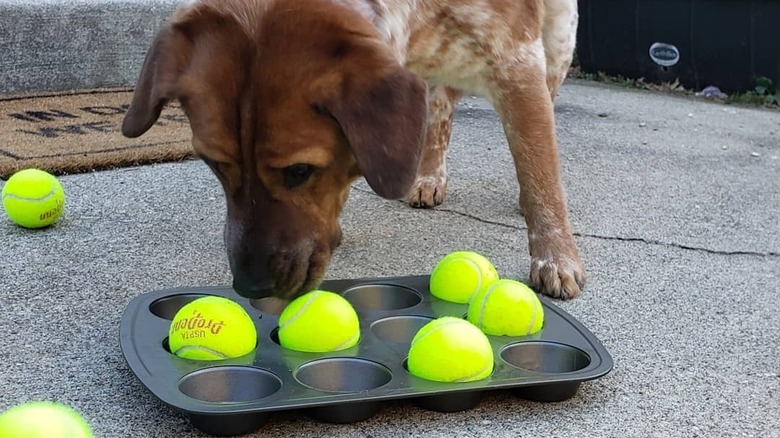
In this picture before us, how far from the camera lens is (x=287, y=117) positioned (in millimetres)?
2006

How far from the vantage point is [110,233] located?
3.11 m

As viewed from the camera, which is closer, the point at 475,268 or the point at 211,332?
the point at 211,332

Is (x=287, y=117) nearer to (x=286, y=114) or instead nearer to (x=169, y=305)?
(x=286, y=114)

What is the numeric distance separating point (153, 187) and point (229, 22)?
1732 millimetres

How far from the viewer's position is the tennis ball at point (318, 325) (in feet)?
6.89

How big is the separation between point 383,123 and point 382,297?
687mm

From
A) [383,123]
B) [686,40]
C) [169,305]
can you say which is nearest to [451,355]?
[383,123]

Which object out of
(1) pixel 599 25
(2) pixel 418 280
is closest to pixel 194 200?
(2) pixel 418 280

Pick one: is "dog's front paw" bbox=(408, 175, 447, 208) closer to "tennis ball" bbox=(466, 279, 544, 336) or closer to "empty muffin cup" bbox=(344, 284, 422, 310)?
"empty muffin cup" bbox=(344, 284, 422, 310)

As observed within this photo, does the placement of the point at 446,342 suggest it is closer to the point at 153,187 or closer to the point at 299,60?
the point at 299,60

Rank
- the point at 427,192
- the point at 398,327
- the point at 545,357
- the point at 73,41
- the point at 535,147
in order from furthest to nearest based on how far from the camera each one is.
Result: the point at 73,41 < the point at 427,192 < the point at 535,147 < the point at 398,327 < the point at 545,357

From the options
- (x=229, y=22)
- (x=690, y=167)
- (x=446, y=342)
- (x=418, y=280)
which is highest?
(x=229, y=22)

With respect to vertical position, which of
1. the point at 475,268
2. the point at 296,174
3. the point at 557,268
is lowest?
the point at 557,268

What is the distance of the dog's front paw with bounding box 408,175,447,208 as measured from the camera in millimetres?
3617
